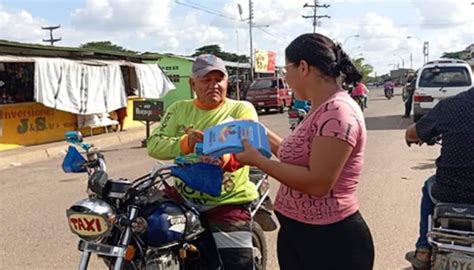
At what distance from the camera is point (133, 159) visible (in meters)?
13.3

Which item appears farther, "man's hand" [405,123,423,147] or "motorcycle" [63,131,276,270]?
"man's hand" [405,123,423,147]

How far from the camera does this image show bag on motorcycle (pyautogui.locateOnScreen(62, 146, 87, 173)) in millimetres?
2971

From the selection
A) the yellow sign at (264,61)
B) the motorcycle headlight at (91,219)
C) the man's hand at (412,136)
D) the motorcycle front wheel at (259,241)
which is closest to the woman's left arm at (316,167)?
the motorcycle headlight at (91,219)

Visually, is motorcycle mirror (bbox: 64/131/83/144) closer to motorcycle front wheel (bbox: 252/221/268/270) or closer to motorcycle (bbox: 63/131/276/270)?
motorcycle (bbox: 63/131/276/270)

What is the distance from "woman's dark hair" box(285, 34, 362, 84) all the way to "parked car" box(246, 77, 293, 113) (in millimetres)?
26162

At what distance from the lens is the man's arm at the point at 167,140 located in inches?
130

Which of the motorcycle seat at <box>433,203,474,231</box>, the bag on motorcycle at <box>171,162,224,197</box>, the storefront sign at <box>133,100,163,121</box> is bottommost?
the storefront sign at <box>133,100,163,121</box>

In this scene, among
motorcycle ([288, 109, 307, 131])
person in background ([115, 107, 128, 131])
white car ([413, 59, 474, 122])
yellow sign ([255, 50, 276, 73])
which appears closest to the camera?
motorcycle ([288, 109, 307, 131])

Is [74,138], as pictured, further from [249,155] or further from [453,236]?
[453,236]

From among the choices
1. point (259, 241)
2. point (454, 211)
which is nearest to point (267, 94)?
point (259, 241)

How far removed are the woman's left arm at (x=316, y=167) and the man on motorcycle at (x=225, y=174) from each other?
87cm

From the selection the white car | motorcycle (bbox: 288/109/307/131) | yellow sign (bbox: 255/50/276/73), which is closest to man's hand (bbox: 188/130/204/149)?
motorcycle (bbox: 288/109/307/131)

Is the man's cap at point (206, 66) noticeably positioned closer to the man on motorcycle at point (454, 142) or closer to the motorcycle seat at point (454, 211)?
the man on motorcycle at point (454, 142)

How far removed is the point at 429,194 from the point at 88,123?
1618 cm
